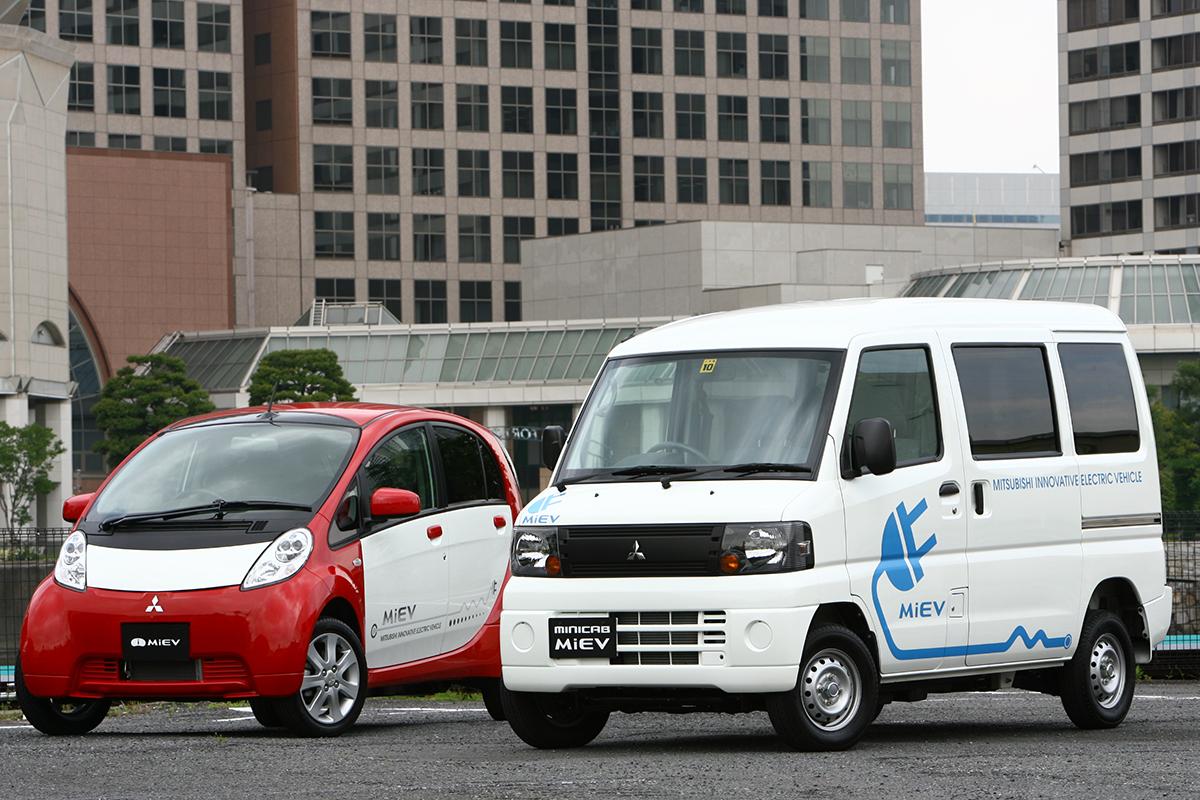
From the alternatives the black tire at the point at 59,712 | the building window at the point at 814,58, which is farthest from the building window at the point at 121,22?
the black tire at the point at 59,712

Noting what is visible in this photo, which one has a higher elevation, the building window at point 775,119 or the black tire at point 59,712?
the building window at point 775,119

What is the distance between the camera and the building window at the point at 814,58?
126 meters

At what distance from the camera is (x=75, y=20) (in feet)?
374

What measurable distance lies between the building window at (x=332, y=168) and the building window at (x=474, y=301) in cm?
807

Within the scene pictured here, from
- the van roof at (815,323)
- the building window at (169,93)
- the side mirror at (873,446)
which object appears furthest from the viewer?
the building window at (169,93)

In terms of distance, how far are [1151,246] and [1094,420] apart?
111 m

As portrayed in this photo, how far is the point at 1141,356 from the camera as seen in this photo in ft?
286

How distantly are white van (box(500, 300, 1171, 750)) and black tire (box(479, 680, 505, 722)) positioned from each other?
2.30m

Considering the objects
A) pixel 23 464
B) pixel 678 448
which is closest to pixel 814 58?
pixel 23 464

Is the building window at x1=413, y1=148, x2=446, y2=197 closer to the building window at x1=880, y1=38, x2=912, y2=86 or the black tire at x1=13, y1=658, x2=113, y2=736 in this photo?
the building window at x1=880, y1=38, x2=912, y2=86

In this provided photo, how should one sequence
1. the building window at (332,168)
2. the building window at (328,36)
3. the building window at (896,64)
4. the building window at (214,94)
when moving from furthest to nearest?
the building window at (896,64)
the building window at (328,36)
the building window at (332,168)
the building window at (214,94)

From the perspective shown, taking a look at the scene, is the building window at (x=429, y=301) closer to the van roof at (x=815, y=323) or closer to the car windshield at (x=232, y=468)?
the car windshield at (x=232, y=468)

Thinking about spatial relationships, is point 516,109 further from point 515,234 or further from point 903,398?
point 903,398

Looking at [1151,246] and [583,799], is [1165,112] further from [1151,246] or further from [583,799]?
[583,799]
